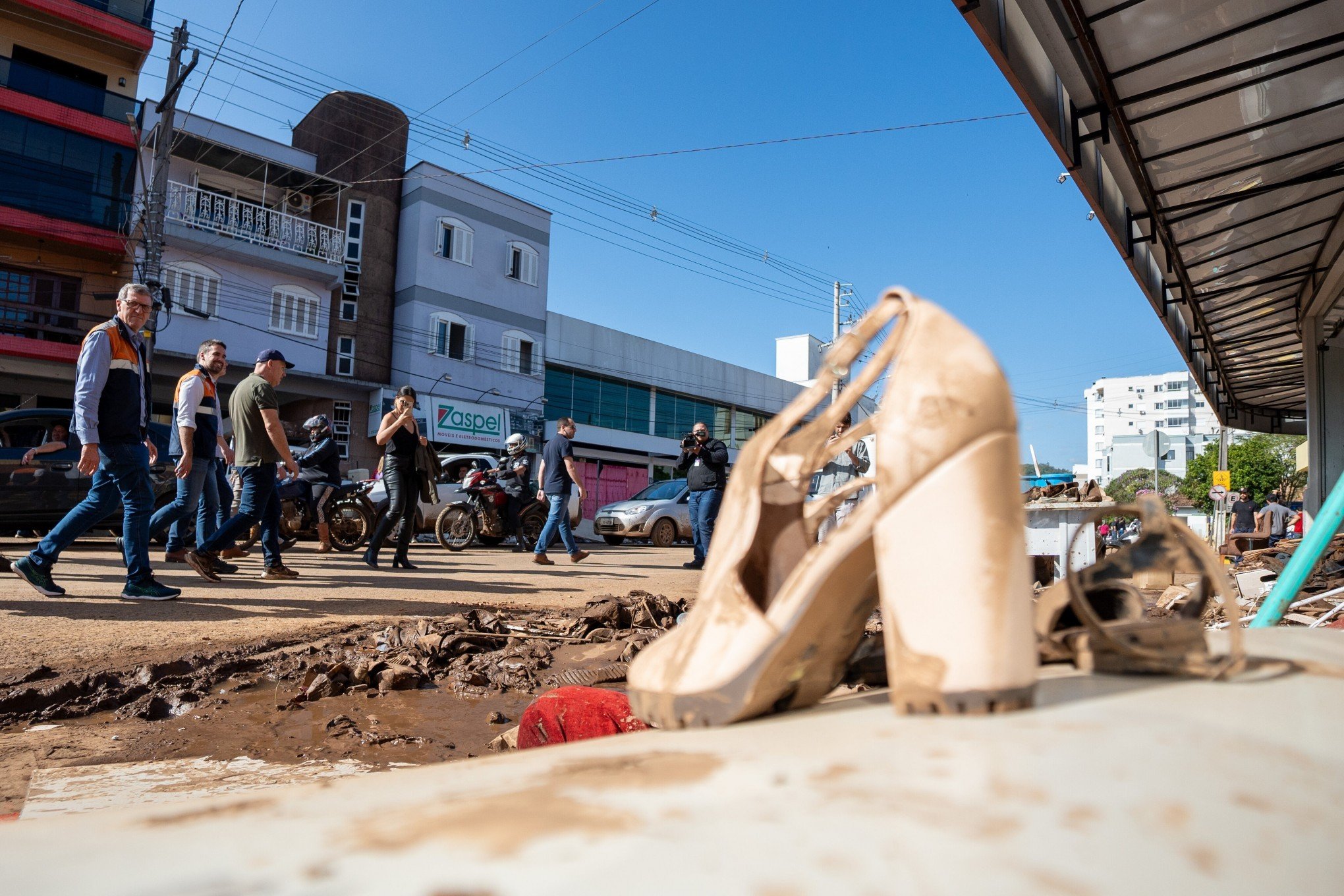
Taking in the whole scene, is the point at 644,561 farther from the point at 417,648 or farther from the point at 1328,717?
the point at 1328,717

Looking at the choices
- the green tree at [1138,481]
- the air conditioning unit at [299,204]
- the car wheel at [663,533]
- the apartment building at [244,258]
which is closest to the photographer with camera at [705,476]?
the car wheel at [663,533]

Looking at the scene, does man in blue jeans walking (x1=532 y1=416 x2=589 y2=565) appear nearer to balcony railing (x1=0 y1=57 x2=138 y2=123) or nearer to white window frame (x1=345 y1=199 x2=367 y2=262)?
balcony railing (x1=0 y1=57 x2=138 y2=123)

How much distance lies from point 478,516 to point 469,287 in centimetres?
1605

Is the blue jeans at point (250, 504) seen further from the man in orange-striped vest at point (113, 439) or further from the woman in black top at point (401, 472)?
the woman in black top at point (401, 472)

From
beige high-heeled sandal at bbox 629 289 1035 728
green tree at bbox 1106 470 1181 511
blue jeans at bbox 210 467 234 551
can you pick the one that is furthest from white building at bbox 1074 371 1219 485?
beige high-heeled sandal at bbox 629 289 1035 728

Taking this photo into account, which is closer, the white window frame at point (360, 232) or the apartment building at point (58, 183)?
the apartment building at point (58, 183)

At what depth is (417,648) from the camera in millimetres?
3779

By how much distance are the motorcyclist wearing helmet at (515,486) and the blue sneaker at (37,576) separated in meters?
7.36

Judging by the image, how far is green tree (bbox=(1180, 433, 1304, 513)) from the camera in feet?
139

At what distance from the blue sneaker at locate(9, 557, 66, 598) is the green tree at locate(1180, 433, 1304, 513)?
41.5 m

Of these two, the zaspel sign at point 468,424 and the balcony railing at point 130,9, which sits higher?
the balcony railing at point 130,9

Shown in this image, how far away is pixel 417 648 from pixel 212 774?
1617 mm

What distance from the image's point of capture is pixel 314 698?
308cm

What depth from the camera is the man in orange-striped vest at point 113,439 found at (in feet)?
13.7
